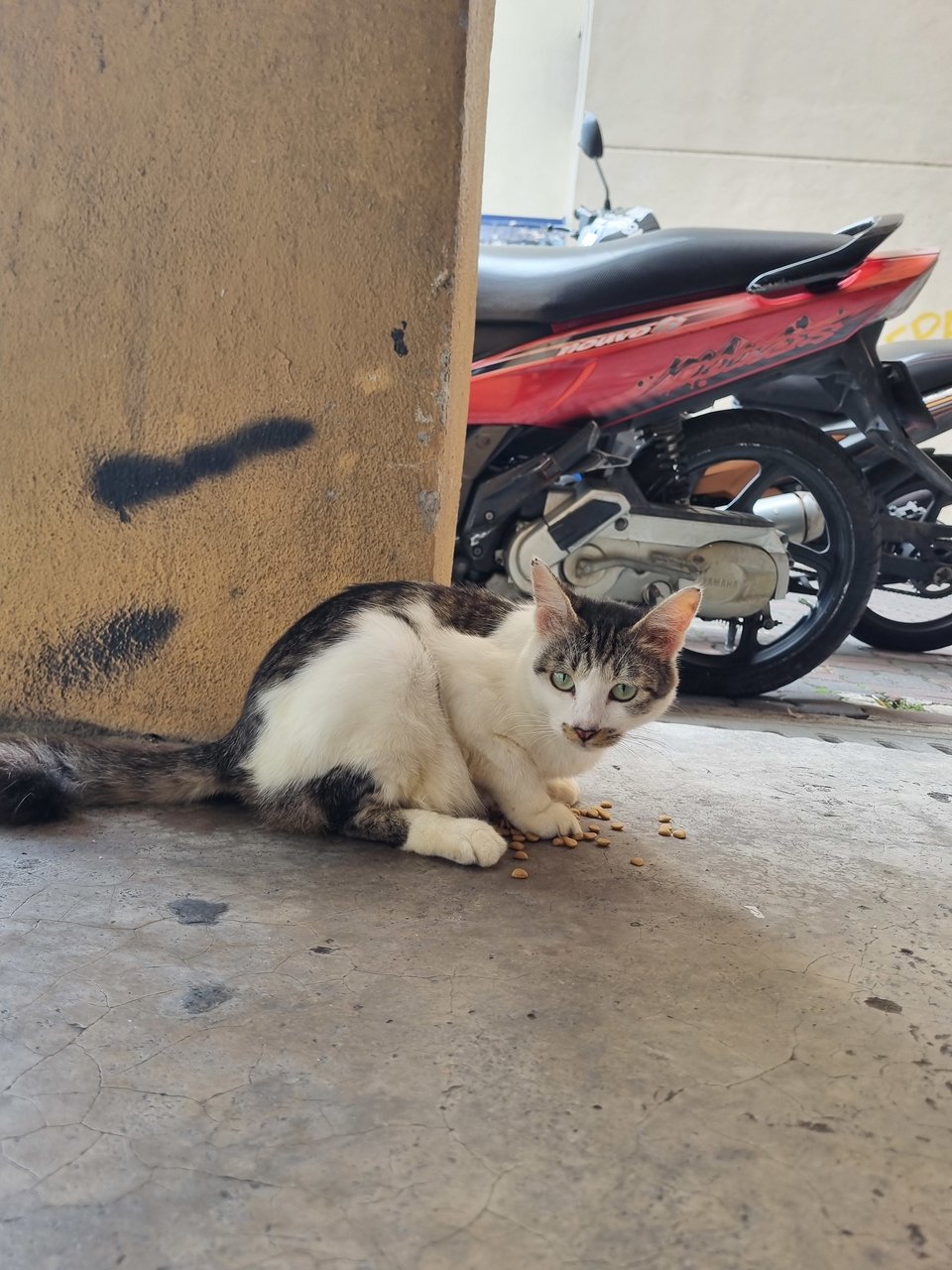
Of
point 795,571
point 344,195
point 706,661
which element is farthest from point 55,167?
point 795,571

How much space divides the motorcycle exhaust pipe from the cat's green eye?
236 cm

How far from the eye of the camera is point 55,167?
2.17 meters

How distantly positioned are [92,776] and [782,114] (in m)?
7.30

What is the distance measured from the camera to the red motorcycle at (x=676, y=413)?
328 cm

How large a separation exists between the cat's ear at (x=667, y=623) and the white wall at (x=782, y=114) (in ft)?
20.4

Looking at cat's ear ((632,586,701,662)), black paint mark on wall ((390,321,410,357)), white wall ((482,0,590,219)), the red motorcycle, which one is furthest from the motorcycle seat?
white wall ((482,0,590,219))

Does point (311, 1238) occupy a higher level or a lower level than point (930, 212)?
lower

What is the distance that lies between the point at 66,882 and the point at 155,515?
0.94 m

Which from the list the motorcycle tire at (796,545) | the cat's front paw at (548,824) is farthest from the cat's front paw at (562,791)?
the motorcycle tire at (796,545)

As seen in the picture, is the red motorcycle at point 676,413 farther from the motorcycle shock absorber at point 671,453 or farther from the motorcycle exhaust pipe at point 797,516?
the motorcycle exhaust pipe at point 797,516

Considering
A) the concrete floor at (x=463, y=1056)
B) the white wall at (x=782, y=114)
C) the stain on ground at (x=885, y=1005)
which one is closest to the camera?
the concrete floor at (x=463, y=1056)

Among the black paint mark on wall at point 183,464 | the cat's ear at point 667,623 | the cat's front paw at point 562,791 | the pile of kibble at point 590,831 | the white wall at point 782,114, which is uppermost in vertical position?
the white wall at point 782,114

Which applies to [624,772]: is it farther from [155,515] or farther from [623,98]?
[623,98]

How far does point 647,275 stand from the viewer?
3.29 metres
